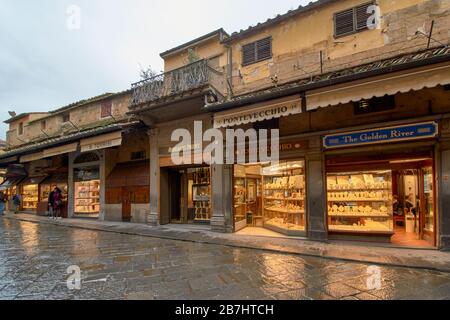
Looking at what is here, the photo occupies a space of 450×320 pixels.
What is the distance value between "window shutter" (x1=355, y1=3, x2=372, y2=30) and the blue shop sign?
3.22 meters

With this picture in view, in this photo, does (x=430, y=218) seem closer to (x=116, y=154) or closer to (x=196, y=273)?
(x=196, y=273)

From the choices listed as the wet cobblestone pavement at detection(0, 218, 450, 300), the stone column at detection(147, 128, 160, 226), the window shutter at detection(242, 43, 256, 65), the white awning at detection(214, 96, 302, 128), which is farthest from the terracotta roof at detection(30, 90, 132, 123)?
the wet cobblestone pavement at detection(0, 218, 450, 300)

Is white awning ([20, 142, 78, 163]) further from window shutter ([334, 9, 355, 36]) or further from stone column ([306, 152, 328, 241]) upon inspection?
window shutter ([334, 9, 355, 36])

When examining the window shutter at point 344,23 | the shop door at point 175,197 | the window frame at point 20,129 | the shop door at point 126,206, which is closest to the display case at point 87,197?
the shop door at point 126,206

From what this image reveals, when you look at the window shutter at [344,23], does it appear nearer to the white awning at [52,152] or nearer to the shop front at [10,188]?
the white awning at [52,152]

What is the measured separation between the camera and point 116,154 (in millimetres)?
14742

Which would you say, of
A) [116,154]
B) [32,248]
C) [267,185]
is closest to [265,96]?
[267,185]

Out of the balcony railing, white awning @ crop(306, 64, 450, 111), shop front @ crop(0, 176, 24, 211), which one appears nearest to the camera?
white awning @ crop(306, 64, 450, 111)

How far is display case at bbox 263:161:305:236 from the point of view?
29.8 feet

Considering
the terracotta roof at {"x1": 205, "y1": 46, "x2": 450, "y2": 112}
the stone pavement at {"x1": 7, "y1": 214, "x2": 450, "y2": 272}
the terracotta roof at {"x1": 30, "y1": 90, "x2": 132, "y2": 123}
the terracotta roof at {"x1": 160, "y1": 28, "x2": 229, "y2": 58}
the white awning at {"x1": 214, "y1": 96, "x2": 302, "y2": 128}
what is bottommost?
the stone pavement at {"x1": 7, "y1": 214, "x2": 450, "y2": 272}

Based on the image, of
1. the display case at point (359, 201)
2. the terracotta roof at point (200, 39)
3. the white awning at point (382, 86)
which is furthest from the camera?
the terracotta roof at point (200, 39)

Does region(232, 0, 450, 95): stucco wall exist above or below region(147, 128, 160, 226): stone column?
above

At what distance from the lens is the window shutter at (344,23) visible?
330 inches

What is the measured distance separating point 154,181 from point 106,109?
6.37 m
